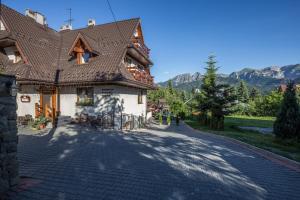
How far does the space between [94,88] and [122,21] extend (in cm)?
852

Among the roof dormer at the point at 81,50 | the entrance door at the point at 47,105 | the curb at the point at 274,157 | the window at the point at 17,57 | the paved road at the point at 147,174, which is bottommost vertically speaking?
the curb at the point at 274,157

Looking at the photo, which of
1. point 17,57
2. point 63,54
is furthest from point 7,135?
point 63,54

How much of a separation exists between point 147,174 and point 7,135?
3.41m

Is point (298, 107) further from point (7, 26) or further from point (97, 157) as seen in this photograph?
point (7, 26)

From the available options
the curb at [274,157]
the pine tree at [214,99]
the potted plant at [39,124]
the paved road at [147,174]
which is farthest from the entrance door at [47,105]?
the pine tree at [214,99]

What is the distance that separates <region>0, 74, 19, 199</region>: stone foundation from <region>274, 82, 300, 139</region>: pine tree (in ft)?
40.5

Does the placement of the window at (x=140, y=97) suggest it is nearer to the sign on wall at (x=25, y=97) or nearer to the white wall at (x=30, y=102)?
the white wall at (x=30, y=102)

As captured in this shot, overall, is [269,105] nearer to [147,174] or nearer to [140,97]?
[140,97]

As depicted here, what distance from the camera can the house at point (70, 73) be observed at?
1246cm

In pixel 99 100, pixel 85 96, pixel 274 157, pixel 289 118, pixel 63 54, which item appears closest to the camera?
pixel 274 157

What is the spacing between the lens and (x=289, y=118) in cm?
1034

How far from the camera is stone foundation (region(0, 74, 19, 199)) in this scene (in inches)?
148

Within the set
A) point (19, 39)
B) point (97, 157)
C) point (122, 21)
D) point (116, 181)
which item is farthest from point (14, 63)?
point (116, 181)

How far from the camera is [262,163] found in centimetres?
648
